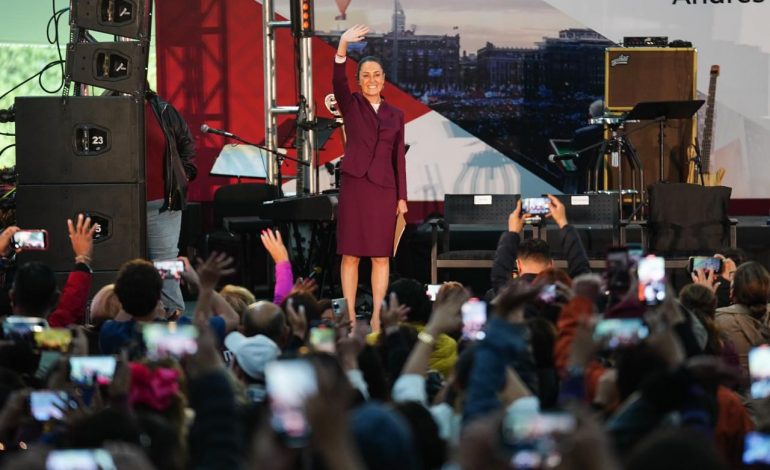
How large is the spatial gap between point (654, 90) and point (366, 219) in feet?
12.1

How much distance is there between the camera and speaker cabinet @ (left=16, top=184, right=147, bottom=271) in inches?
265

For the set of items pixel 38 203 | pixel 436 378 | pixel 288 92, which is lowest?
pixel 436 378

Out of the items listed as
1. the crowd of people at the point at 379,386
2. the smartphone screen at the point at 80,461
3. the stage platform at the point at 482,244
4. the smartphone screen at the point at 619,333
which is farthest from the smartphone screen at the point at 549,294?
the stage platform at the point at 482,244

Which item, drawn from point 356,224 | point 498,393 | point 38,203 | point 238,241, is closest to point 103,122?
point 38,203

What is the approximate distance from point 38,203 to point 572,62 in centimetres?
561

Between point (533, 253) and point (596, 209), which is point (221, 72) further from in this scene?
point (533, 253)

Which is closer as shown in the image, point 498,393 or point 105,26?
point 498,393

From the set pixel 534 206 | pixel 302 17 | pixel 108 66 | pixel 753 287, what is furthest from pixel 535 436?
pixel 302 17

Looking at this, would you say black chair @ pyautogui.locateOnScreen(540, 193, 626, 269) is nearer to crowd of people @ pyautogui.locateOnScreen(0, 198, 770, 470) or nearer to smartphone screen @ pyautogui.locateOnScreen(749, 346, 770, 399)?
crowd of people @ pyautogui.locateOnScreen(0, 198, 770, 470)

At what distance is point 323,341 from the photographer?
3473 millimetres

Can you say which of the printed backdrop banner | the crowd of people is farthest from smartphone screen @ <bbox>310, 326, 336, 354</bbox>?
the printed backdrop banner

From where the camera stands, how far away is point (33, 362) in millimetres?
3832

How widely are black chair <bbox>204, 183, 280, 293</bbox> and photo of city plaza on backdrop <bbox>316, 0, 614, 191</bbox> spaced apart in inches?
68.8

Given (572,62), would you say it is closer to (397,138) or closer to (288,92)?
(288,92)
